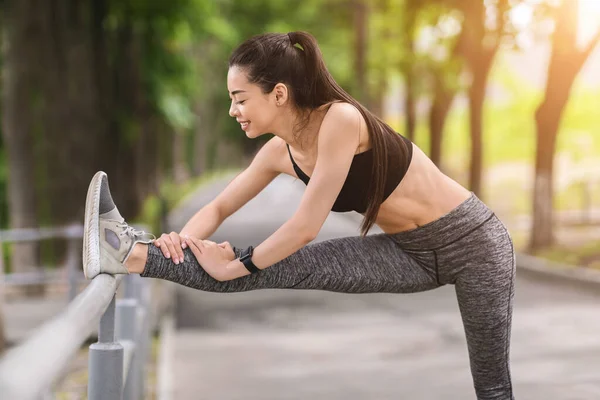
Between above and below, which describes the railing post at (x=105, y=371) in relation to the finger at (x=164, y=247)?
below

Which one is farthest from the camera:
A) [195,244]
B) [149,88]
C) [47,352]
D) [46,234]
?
[149,88]

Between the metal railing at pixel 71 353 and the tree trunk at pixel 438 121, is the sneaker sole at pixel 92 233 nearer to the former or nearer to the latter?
the metal railing at pixel 71 353

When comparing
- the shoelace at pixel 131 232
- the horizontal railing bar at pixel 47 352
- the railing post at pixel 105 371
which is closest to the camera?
the horizontal railing bar at pixel 47 352

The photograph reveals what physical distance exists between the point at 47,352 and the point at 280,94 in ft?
6.75

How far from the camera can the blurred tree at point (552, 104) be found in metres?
19.4

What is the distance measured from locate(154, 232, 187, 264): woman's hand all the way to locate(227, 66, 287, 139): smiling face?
1.42 ft

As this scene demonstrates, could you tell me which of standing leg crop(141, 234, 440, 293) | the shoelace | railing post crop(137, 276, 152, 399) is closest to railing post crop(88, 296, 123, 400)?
the shoelace

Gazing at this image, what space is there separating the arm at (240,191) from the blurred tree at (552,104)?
15.8 metres

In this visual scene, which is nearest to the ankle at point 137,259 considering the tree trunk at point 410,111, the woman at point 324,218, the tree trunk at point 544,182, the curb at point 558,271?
the woman at point 324,218

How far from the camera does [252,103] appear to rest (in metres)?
3.86

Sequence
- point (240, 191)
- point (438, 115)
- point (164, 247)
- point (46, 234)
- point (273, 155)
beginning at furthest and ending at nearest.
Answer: point (438, 115), point (46, 234), point (240, 191), point (273, 155), point (164, 247)

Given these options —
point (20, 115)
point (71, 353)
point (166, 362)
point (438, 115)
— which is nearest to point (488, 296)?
point (71, 353)

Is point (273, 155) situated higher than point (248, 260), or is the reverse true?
point (273, 155)

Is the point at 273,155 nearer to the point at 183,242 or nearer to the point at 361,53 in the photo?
the point at 183,242
